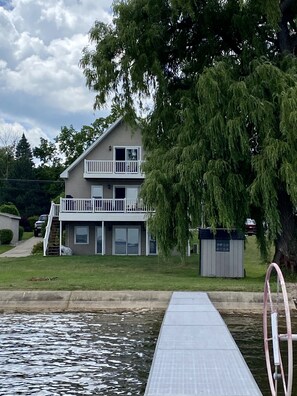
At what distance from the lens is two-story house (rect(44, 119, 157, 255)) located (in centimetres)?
3775

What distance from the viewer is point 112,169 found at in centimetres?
3928

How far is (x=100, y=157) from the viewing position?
40312 mm

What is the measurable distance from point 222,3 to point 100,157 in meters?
19.2

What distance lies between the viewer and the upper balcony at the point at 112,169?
128ft

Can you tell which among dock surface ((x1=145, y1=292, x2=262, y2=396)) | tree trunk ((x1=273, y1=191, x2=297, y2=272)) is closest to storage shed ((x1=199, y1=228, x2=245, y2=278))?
tree trunk ((x1=273, y1=191, x2=297, y2=272))

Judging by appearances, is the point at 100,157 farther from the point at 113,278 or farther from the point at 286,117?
the point at 286,117

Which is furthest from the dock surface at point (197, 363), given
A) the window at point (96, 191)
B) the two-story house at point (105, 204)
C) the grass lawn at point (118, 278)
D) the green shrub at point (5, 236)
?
the green shrub at point (5, 236)

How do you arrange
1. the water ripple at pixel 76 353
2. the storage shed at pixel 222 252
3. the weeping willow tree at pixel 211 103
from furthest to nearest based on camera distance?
the storage shed at pixel 222 252
the weeping willow tree at pixel 211 103
the water ripple at pixel 76 353

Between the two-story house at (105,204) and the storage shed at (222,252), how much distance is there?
1472cm

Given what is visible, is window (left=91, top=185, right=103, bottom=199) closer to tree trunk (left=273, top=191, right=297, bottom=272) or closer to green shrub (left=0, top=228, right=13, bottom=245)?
green shrub (left=0, top=228, right=13, bottom=245)

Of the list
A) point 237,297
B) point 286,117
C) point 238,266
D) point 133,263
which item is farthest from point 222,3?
point 133,263

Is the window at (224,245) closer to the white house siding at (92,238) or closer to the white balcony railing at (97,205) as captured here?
the white balcony railing at (97,205)

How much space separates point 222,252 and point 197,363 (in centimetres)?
1565

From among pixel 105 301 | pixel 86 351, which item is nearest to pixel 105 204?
pixel 105 301
